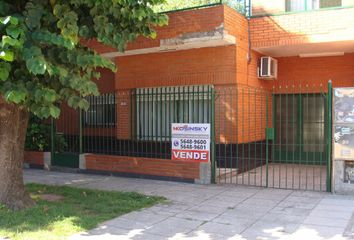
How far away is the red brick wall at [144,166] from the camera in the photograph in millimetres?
9680

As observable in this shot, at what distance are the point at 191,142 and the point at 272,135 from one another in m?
1.84

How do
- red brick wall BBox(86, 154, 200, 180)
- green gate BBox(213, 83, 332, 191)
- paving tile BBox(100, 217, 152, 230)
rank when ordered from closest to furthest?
paving tile BBox(100, 217, 152, 230), red brick wall BBox(86, 154, 200, 180), green gate BBox(213, 83, 332, 191)

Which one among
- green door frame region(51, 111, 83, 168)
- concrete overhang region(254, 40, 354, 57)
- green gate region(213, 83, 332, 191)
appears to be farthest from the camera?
green door frame region(51, 111, 83, 168)

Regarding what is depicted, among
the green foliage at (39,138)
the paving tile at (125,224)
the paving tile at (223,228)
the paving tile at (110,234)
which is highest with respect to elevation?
the green foliage at (39,138)

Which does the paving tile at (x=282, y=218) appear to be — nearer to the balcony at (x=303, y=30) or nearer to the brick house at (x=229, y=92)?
the brick house at (x=229, y=92)

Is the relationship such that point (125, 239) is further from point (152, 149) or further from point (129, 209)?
point (152, 149)

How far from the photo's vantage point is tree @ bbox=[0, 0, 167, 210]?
563 centimetres

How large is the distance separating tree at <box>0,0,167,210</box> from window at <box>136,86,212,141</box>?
3.48 metres

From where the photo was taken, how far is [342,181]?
320 inches

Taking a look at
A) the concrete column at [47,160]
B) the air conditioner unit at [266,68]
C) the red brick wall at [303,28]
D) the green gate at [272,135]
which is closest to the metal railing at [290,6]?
the red brick wall at [303,28]

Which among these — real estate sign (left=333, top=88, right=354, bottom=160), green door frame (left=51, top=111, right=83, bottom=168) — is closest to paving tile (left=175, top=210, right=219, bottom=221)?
real estate sign (left=333, top=88, right=354, bottom=160)

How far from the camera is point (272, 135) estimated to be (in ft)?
29.9

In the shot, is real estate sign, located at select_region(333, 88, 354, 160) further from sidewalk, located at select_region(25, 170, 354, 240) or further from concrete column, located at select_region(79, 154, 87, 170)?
concrete column, located at select_region(79, 154, 87, 170)

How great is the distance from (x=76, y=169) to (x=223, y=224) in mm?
6248
